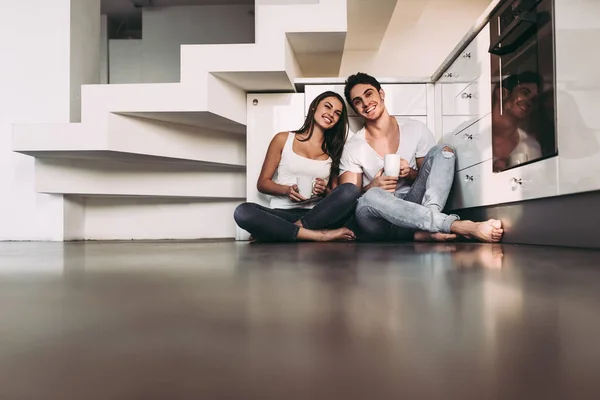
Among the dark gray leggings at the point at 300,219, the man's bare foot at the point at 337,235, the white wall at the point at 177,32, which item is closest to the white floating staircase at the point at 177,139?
the dark gray leggings at the point at 300,219

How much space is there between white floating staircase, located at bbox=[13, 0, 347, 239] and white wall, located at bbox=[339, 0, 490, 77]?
110cm

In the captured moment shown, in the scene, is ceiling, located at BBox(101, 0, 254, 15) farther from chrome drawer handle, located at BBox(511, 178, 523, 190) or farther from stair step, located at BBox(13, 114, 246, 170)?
chrome drawer handle, located at BBox(511, 178, 523, 190)

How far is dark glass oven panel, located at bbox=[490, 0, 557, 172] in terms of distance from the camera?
1.57m

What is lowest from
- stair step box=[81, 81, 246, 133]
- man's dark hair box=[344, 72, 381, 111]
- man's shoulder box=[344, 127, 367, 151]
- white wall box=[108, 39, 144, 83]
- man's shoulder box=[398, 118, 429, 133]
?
man's shoulder box=[344, 127, 367, 151]

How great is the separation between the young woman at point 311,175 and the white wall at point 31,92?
4.40 feet

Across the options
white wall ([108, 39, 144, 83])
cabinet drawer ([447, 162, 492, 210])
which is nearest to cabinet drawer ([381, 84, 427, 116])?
cabinet drawer ([447, 162, 492, 210])

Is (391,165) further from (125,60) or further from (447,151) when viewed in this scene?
(125,60)

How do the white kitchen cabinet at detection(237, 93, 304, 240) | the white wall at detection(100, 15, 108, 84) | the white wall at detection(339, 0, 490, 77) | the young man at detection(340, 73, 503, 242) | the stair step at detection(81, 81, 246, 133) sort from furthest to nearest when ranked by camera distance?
1. the white wall at detection(100, 15, 108, 84)
2. the white wall at detection(339, 0, 490, 77)
3. the white kitchen cabinet at detection(237, 93, 304, 240)
4. the stair step at detection(81, 81, 246, 133)
5. the young man at detection(340, 73, 503, 242)

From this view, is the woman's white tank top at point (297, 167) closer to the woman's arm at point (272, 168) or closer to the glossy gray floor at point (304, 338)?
the woman's arm at point (272, 168)

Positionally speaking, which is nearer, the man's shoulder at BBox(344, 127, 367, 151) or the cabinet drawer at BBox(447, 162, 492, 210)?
the cabinet drawer at BBox(447, 162, 492, 210)

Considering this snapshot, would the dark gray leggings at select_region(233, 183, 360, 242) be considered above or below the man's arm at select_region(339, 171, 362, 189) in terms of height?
below

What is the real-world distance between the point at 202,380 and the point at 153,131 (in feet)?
8.58

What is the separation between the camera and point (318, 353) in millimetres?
353

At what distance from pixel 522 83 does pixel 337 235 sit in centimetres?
94
